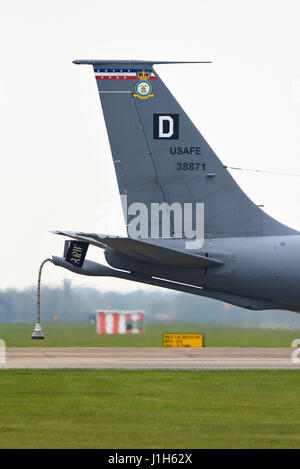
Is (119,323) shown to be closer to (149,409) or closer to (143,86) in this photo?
(143,86)

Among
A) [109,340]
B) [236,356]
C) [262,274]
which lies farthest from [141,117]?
[109,340]

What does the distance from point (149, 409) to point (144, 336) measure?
30.8 metres

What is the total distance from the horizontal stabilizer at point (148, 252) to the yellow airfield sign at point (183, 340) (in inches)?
620

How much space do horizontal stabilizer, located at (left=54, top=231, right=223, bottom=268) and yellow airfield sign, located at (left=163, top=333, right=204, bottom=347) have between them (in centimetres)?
1575

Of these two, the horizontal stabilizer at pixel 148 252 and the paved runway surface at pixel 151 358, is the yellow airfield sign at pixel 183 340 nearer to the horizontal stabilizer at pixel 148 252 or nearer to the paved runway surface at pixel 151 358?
the paved runway surface at pixel 151 358

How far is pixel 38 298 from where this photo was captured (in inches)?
2108

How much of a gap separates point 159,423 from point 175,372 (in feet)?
35.5

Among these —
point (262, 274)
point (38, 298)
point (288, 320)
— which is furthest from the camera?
point (38, 298)

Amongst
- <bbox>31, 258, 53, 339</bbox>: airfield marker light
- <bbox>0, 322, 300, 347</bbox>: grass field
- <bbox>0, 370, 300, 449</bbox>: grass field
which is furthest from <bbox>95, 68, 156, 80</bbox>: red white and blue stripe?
<bbox>31, 258, 53, 339</bbox>: airfield marker light

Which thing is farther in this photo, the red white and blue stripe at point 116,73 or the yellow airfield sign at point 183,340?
the yellow airfield sign at point 183,340

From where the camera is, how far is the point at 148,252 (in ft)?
111

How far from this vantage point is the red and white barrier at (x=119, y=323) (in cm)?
5559

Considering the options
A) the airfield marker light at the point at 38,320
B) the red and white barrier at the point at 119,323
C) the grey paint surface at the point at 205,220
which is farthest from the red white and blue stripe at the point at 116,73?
the red and white barrier at the point at 119,323
